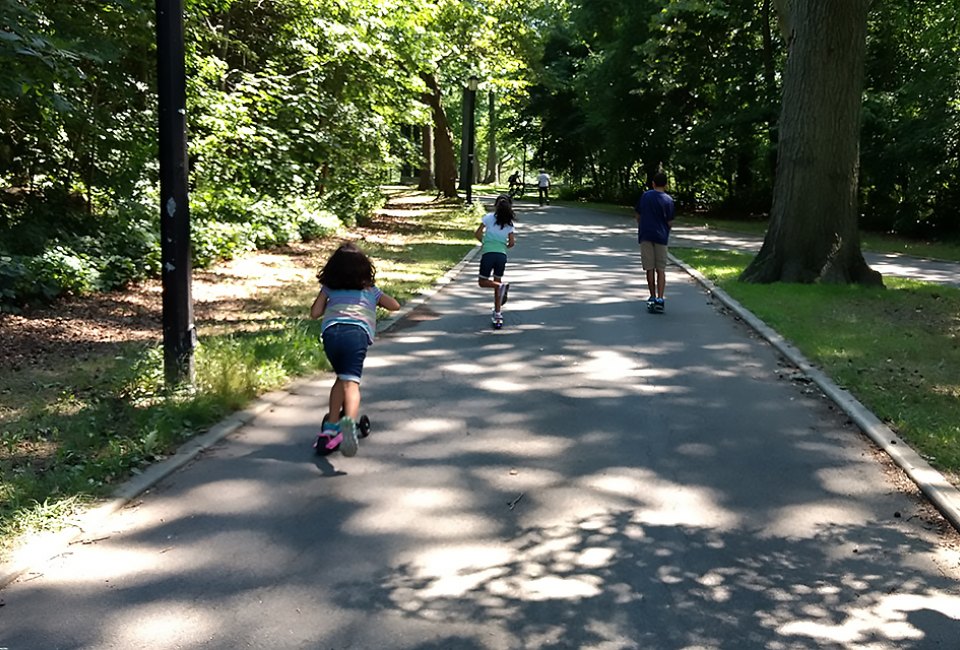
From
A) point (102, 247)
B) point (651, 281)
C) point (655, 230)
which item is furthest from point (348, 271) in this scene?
point (102, 247)

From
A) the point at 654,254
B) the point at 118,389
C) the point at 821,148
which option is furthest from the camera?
the point at 821,148

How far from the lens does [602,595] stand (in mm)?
4117

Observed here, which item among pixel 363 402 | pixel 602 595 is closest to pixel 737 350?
pixel 363 402

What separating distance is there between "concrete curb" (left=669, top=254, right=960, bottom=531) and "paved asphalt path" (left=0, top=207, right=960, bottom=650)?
5.1 inches

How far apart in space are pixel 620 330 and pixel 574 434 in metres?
4.54

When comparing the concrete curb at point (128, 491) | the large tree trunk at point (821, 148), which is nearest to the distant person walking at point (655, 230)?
the large tree trunk at point (821, 148)

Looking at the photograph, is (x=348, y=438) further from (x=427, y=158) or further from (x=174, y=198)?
(x=427, y=158)

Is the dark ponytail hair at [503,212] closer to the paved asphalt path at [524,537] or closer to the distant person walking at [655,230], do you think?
the distant person walking at [655,230]

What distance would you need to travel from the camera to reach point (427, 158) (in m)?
45.4

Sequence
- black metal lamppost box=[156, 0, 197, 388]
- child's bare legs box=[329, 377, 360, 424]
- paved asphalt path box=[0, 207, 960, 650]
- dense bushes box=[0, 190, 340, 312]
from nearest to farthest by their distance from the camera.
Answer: paved asphalt path box=[0, 207, 960, 650], child's bare legs box=[329, 377, 360, 424], black metal lamppost box=[156, 0, 197, 388], dense bushes box=[0, 190, 340, 312]

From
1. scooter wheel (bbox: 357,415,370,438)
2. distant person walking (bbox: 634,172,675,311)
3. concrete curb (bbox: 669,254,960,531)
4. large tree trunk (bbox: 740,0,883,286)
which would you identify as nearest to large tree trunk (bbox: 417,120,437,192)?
large tree trunk (bbox: 740,0,883,286)

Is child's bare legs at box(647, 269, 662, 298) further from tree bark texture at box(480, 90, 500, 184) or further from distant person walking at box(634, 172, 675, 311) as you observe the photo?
Result: tree bark texture at box(480, 90, 500, 184)

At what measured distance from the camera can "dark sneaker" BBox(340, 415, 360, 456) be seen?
5898 millimetres

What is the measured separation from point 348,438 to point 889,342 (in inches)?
268
